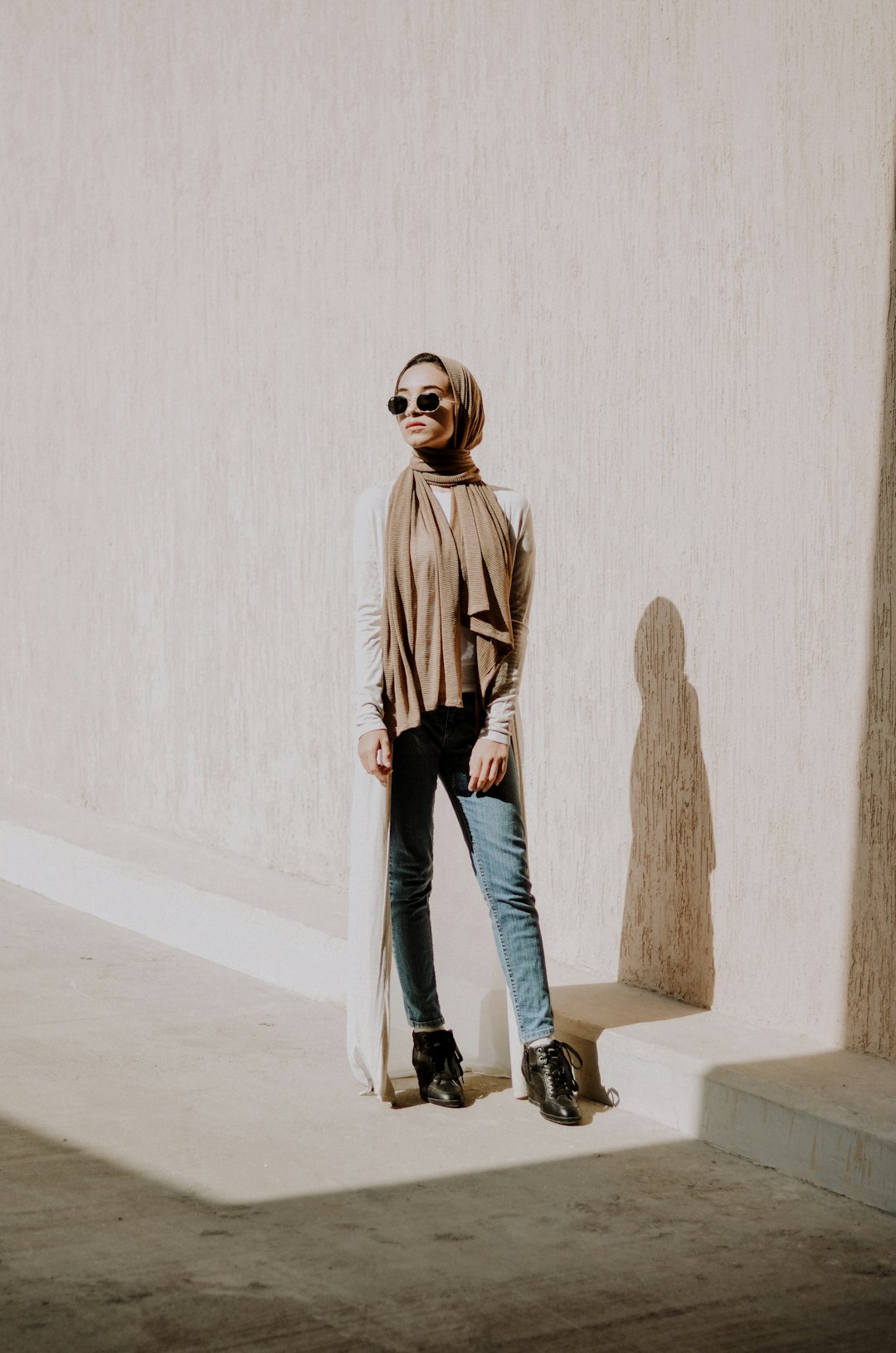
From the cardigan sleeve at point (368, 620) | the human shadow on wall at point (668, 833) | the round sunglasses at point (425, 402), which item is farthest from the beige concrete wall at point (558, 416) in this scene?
the cardigan sleeve at point (368, 620)

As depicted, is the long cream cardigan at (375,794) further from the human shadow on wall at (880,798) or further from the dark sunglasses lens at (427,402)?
the human shadow on wall at (880,798)

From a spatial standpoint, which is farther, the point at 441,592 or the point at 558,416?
the point at 558,416

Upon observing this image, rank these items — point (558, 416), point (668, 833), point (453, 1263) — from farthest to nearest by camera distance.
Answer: point (558, 416), point (668, 833), point (453, 1263)

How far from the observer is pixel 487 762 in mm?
4402

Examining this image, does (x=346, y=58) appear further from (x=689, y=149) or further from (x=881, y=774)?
(x=881, y=774)

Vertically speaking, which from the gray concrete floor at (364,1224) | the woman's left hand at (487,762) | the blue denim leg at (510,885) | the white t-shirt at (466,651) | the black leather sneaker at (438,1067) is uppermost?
the white t-shirt at (466,651)

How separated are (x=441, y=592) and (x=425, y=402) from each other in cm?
52

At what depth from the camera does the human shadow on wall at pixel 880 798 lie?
440 cm

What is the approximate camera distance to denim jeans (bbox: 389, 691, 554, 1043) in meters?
4.47

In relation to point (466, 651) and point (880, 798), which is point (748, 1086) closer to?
point (880, 798)

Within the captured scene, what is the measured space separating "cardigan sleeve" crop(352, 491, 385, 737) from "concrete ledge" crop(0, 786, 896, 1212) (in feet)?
3.09

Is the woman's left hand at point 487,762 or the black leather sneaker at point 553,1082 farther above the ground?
the woman's left hand at point 487,762

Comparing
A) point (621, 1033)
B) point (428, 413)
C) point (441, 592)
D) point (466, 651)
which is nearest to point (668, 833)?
point (621, 1033)

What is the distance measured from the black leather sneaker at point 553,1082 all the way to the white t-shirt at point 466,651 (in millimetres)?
1011
